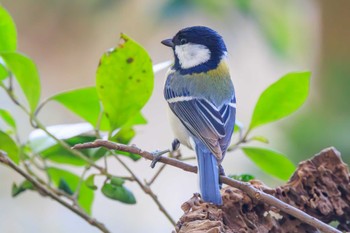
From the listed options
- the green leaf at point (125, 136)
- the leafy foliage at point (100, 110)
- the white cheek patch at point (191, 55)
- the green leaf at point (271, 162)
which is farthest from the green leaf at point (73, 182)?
the white cheek patch at point (191, 55)

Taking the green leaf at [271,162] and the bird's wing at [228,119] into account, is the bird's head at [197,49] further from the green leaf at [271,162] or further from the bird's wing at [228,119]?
the green leaf at [271,162]

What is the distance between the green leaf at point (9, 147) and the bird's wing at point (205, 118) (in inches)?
10.4

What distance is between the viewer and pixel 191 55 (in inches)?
43.9

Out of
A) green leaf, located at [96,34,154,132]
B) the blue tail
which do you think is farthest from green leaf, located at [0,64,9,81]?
the blue tail

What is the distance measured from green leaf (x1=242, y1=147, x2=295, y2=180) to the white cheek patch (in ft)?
0.99

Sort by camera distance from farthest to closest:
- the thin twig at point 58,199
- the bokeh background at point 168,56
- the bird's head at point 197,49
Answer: the bokeh background at point 168,56, the bird's head at point 197,49, the thin twig at point 58,199

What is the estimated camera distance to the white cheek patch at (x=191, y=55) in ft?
3.61

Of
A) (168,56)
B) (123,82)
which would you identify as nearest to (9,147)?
(123,82)

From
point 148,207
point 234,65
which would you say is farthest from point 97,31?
point 148,207

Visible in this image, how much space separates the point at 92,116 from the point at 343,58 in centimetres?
135

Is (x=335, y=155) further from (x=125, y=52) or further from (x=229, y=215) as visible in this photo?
(x=125, y=52)

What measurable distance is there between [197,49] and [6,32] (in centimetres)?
38

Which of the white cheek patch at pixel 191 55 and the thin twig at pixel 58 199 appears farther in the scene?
the white cheek patch at pixel 191 55

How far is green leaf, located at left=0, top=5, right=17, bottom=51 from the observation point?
823mm
